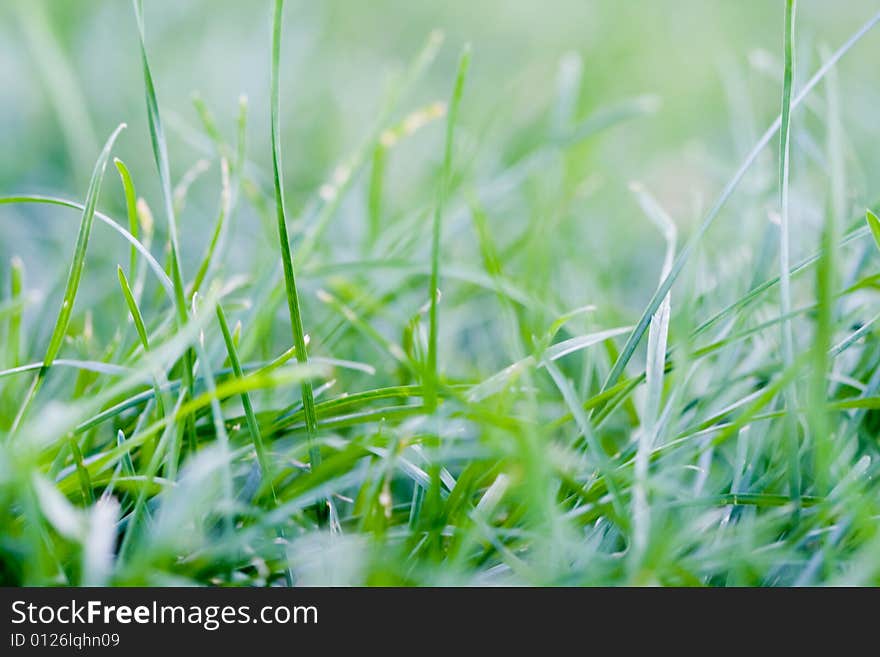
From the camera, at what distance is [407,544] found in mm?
328

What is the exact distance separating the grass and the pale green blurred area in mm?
97

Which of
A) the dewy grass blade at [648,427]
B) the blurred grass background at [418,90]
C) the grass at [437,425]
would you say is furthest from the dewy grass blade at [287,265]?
the blurred grass background at [418,90]

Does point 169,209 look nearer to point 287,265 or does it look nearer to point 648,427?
point 287,265

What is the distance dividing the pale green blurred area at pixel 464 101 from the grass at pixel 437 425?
3.8 inches

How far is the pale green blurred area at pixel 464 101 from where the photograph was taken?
63 centimetres

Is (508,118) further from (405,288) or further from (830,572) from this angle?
(830,572)

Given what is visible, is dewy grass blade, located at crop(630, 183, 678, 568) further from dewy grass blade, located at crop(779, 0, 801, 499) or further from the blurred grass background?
the blurred grass background

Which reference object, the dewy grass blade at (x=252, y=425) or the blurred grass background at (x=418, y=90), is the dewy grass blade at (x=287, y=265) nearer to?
the dewy grass blade at (x=252, y=425)

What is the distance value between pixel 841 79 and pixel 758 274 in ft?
1.84

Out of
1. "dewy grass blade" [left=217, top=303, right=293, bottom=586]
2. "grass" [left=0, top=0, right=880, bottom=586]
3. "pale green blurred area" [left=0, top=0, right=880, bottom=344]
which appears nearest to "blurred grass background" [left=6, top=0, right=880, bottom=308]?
"pale green blurred area" [left=0, top=0, right=880, bottom=344]

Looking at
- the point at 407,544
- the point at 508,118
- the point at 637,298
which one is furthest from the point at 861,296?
the point at 508,118

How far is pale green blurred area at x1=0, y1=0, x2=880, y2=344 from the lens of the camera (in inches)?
25.0

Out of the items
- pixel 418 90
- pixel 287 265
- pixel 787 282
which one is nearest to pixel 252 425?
pixel 287 265
